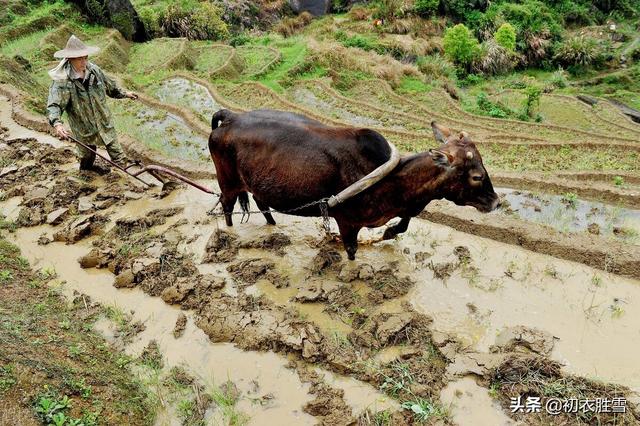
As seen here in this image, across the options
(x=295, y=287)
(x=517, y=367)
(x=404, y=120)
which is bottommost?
(x=404, y=120)

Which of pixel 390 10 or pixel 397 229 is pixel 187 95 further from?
pixel 390 10

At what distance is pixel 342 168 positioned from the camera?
476 cm

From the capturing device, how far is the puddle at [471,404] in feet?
11.5

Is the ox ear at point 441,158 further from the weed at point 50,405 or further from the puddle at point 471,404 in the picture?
the weed at point 50,405

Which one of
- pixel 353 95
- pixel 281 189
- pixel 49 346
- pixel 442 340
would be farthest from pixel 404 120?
pixel 49 346

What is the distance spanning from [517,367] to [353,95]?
1603cm

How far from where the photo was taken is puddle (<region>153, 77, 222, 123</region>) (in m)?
13.5

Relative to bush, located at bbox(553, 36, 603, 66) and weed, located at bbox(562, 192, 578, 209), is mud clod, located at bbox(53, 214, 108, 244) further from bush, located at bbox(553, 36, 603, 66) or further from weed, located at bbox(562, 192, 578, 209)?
bush, located at bbox(553, 36, 603, 66)

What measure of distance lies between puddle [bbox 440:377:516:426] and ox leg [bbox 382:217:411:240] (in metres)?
1.74

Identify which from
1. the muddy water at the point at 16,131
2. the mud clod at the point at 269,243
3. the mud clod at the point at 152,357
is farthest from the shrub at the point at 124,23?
the mud clod at the point at 152,357

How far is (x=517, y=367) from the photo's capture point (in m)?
3.75

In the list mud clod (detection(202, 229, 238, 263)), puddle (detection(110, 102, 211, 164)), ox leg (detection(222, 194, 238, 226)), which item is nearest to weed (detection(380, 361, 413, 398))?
mud clod (detection(202, 229, 238, 263))

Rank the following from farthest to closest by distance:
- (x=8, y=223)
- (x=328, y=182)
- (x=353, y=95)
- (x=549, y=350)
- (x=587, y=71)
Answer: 1. (x=587, y=71)
2. (x=353, y=95)
3. (x=8, y=223)
4. (x=328, y=182)
5. (x=549, y=350)

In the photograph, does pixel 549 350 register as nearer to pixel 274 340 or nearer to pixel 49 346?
pixel 274 340
